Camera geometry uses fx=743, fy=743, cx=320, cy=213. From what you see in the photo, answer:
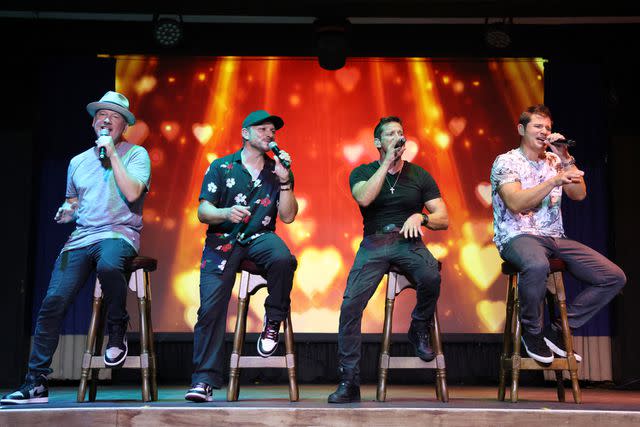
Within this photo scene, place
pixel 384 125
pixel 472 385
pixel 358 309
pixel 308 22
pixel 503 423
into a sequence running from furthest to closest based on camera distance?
1. pixel 308 22
2. pixel 472 385
3. pixel 384 125
4. pixel 358 309
5. pixel 503 423

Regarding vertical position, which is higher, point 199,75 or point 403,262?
point 199,75

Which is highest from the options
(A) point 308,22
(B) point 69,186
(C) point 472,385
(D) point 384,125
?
(A) point 308,22

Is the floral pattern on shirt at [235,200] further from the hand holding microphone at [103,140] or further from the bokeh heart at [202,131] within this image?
the bokeh heart at [202,131]

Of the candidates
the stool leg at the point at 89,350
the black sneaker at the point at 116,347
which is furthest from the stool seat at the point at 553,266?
the stool leg at the point at 89,350

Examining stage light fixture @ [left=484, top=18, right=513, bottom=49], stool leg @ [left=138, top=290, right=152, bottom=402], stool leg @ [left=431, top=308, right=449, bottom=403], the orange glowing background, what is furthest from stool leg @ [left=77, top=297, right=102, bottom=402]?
stage light fixture @ [left=484, top=18, right=513, bottom=49]

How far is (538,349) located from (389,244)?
2.95ft

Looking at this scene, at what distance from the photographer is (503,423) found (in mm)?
3219

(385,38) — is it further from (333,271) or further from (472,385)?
(472,385)

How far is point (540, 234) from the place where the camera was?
12.7ft

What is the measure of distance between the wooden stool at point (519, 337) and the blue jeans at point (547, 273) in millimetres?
71

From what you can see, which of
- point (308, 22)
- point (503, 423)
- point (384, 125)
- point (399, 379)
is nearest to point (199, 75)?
point (308, 22)

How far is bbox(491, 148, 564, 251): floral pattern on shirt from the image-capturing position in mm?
3900

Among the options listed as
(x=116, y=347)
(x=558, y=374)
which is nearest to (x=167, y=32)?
(x=116, y=347)

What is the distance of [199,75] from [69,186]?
7.35ft
